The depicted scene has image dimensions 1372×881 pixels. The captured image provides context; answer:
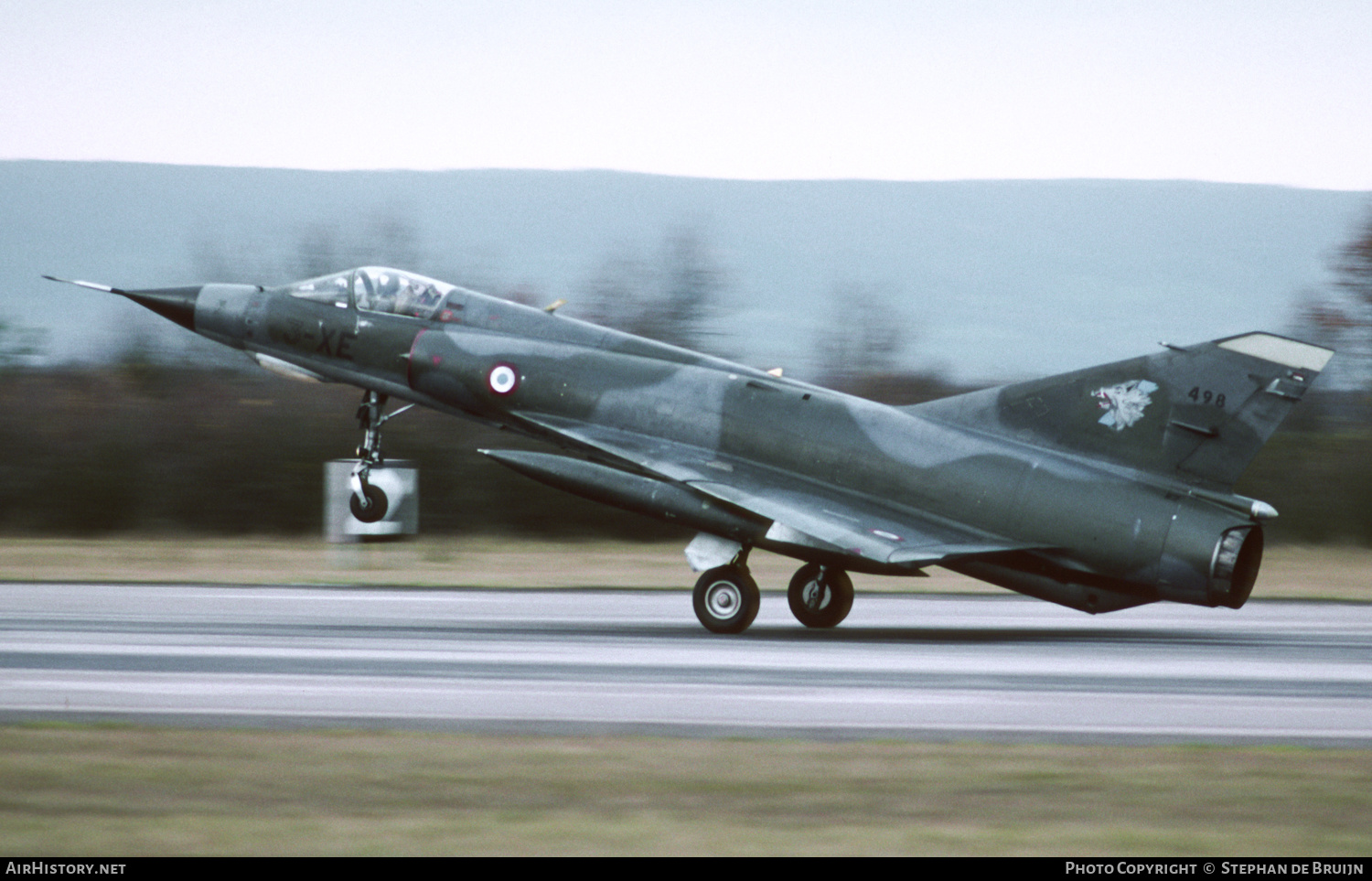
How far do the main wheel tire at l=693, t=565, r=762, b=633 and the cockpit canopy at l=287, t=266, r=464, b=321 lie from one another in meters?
4.51

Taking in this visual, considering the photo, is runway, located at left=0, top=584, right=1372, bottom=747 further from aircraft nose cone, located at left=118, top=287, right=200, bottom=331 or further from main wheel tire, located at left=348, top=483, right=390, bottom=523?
aircraft nose cone, located at left=118, top=287, right=200, bottom=331

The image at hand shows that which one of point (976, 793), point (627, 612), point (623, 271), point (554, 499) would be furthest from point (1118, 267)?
point (976, 793)

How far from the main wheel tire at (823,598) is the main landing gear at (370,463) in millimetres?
4778

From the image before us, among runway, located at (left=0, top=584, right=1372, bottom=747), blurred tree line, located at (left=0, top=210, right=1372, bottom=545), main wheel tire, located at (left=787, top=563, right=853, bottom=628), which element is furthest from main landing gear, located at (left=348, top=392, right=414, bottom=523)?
blurred tree line, located at (left=0, top=210, right=1372, bottom=545)

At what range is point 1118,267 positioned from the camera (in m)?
136

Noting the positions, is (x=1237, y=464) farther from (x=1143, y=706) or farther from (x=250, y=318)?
(x=250, y=318)

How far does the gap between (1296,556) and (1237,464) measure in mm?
18431

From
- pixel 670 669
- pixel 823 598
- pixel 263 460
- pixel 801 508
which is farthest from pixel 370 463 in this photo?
Answer: pixel 263 460

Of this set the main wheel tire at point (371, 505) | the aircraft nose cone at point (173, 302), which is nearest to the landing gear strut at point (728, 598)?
the main wheel tire at point (371, 505)

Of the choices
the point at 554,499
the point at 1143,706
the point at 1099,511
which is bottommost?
the point at 554,499

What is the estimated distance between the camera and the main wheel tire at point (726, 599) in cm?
1542

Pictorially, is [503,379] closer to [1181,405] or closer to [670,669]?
[670,669]

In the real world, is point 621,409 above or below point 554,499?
above

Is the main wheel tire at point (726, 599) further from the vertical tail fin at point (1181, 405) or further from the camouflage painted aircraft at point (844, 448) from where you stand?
the vertical tail fin at point (1181, 405)
